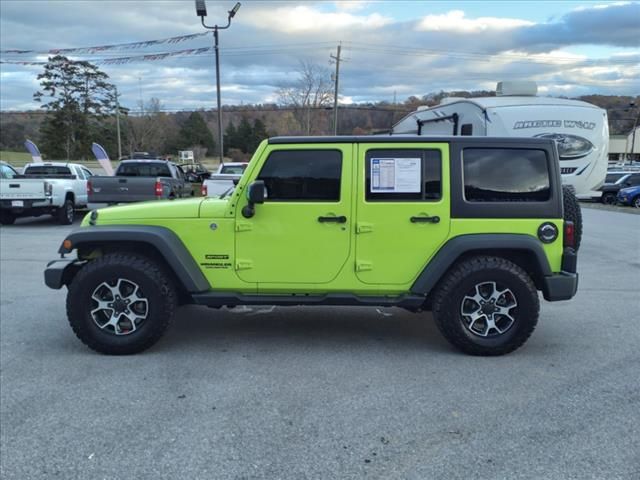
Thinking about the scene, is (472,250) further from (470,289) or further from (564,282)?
(564,282)

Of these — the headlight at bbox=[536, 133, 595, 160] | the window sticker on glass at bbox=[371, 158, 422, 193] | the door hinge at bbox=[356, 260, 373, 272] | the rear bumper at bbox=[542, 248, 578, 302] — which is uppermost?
the headlight at bbox=[536, 133, 595, 160]

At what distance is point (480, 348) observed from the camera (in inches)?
176

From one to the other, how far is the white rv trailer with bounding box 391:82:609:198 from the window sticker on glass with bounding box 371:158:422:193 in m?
4.76

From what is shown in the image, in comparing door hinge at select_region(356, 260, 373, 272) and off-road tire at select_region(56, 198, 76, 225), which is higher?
off-road tire at select_region(56, 198, 76, 225)

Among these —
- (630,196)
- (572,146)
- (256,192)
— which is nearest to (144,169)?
(572,146)

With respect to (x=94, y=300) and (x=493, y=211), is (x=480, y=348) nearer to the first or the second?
(x=493, y=211)

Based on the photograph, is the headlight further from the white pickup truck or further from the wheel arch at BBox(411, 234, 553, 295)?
the white pickup truck

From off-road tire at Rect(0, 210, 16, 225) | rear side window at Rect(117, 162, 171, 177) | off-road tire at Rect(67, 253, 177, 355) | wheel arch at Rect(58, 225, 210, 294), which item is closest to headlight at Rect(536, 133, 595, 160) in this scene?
wheel arch at Rect(58, 225, 210, 294)

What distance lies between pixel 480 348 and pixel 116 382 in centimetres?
293

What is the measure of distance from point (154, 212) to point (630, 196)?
2374 cm

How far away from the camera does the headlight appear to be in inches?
355

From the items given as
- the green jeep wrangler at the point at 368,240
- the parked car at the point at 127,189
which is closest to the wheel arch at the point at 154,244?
the green jeep wrangler at the point at 368,240

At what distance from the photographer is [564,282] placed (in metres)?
4.43

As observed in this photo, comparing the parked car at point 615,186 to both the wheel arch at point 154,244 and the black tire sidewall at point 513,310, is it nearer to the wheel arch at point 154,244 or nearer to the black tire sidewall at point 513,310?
the black tire sidewall at point 513,310
